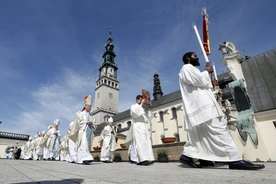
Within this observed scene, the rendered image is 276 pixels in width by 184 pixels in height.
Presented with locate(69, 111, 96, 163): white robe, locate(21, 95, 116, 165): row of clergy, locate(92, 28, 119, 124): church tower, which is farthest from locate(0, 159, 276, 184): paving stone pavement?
locate(92, 28, 119, 124): church tower

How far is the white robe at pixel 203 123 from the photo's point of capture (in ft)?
9.45

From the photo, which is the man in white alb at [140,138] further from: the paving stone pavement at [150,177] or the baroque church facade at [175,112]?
the paving stone pavement at [150,177]

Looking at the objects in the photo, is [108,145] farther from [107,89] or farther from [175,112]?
[107,89]

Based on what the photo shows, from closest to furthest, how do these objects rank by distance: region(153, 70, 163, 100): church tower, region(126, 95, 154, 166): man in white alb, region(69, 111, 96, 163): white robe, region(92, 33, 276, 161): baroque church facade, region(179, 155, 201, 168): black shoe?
region(179, 155, 201, 168): black shoe
region(126, 95, 154, 166): man in white alb
region(69, 111, 96, 163): white robe
region(92, 33, 276, 161): baroque church facade
region(153, 70, 163, 100): church tower

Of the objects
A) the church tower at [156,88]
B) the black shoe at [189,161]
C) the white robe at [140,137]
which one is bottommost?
the black shoe at [189,161]

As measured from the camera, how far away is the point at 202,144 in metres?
3.25

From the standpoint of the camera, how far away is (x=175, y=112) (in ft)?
101

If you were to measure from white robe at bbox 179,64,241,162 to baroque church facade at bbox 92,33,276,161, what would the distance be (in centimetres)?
412

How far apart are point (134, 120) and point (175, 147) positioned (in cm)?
264

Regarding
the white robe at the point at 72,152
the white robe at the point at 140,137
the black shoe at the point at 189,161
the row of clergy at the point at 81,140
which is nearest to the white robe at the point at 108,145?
the row of clergy at the point at 81,140

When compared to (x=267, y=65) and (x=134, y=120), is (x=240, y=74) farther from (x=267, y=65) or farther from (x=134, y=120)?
(x=134, y=120)

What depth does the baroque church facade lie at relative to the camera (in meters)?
7.11

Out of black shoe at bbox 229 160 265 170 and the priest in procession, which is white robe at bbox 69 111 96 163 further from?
black shoe at bbox 229 160 265 170

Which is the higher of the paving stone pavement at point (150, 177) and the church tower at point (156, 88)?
the church tower at point (156, 88)
